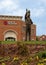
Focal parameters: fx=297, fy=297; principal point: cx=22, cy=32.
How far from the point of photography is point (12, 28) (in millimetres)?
57125

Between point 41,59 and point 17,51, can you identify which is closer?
point 41,59

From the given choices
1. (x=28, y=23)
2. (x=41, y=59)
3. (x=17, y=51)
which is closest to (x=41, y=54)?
(x=41, y=59)

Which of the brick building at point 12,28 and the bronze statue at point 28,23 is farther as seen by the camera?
the brick building at point 12,28

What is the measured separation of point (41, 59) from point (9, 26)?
134ft

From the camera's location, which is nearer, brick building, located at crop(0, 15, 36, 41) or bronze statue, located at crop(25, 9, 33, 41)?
bronze statue, located at crop(25, 9, 33, 41)

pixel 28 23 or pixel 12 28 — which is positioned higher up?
pixel 28 23

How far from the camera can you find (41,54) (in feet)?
55.6

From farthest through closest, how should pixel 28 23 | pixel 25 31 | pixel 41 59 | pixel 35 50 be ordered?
pixel 25 31, pixel 28 23, pixel 35 50, pixel 41 59

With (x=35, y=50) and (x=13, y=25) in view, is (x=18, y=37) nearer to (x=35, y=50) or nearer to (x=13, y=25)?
(x=13, y=25)

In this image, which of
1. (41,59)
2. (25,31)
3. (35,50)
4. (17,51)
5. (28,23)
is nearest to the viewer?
(41,59)

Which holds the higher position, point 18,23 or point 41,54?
point 18,23

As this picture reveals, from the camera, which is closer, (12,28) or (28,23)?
(28,23)

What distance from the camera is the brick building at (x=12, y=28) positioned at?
56.1 m

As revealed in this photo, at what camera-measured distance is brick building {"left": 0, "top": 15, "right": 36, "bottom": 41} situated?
184ft
